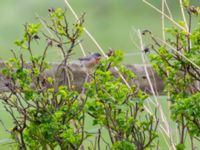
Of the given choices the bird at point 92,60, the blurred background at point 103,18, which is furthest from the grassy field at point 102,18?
the bird at point 92,60

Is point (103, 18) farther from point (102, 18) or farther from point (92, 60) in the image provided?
point (92, 60)

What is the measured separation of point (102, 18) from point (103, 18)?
0.02 metres

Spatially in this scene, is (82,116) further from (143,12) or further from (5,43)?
(143,12)

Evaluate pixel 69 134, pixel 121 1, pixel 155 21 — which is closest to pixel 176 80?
pixel 69 134

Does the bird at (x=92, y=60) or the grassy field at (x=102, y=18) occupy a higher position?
the grassy field at (x=102, y=18)

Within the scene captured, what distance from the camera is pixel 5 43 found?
539 cm

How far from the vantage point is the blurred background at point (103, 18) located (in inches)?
213

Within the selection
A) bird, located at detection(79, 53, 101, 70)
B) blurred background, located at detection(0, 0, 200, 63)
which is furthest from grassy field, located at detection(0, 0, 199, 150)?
bird, located at detection(79, 53, 101, 70)

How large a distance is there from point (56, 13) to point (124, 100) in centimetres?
33

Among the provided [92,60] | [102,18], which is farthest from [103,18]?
[92,60]

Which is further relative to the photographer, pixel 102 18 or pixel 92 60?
pixel 102 18

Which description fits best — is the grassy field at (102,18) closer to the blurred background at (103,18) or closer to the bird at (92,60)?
the blurred background at (103,18)

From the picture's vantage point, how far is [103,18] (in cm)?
620

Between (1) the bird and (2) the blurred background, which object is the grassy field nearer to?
(2) the blurred background
